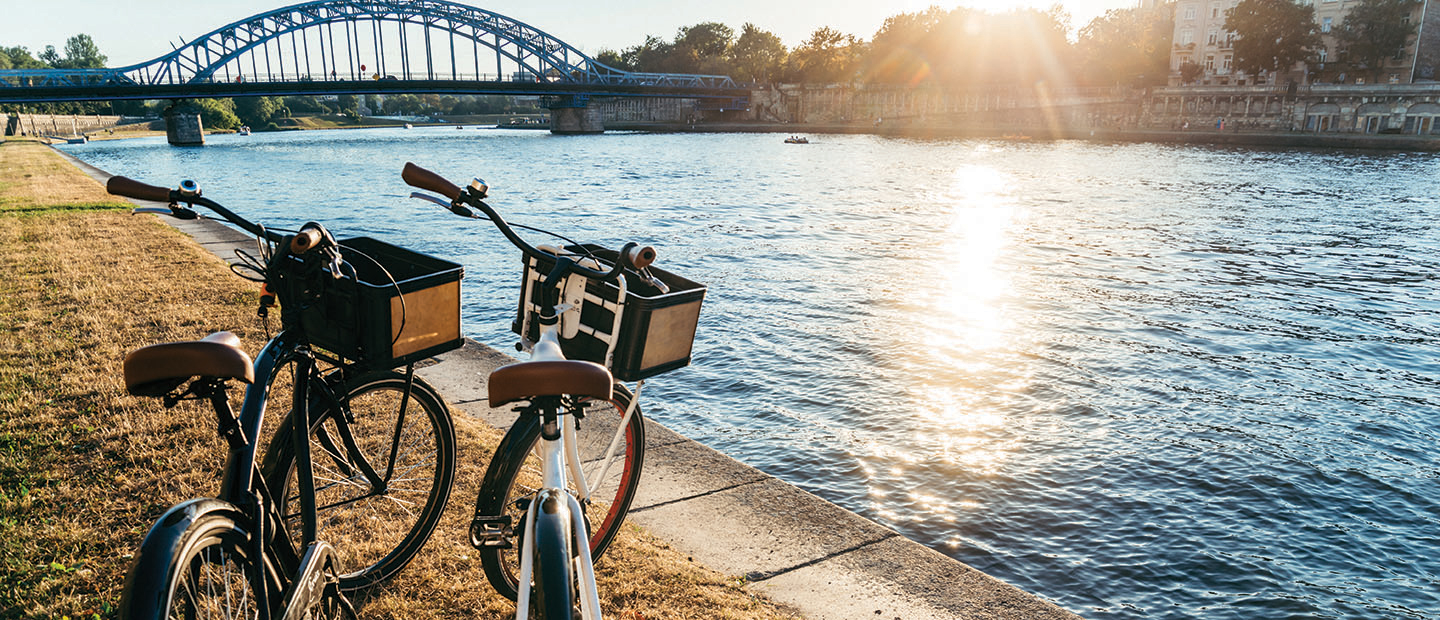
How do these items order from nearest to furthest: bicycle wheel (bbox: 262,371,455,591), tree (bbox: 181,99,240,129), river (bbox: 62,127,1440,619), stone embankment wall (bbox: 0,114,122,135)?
bicycle wheel (bbox: 262,371,455,591)
river (bbox: 62,127,1440,619)
stone embankment wall (bbox: 0,114,122,135)
tree (bbox: 181,99,240,129)

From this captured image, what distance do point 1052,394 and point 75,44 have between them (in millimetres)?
192180

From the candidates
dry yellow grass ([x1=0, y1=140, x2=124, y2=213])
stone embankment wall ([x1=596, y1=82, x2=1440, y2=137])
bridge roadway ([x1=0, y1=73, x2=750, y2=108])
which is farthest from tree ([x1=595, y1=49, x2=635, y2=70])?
dry yellow grass ([x1=0, y1=140, x2=124, y2=213])

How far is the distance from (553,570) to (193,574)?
94 centimetres

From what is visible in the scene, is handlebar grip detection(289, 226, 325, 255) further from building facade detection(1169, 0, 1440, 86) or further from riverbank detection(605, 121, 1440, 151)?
building facade detection(1169, 0, 1440, 86)

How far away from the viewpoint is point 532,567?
7.77 ft

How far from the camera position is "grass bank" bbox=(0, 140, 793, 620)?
3.72 m

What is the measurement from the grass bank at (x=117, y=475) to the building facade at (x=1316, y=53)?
91719mm

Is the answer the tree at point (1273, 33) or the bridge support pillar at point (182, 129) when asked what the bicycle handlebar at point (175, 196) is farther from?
the bridge support pillar at point (182, 129)

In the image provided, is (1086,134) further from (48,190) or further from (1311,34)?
(48,190)

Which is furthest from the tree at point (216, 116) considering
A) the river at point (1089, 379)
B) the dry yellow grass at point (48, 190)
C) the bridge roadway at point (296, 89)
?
the river at point (1089, 379)

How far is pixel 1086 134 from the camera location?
3250 inches

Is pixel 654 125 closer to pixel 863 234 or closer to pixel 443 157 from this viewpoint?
pixel 443 157

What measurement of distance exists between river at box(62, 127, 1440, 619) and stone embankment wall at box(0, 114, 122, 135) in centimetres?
8542

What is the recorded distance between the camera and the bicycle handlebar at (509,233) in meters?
2.87
